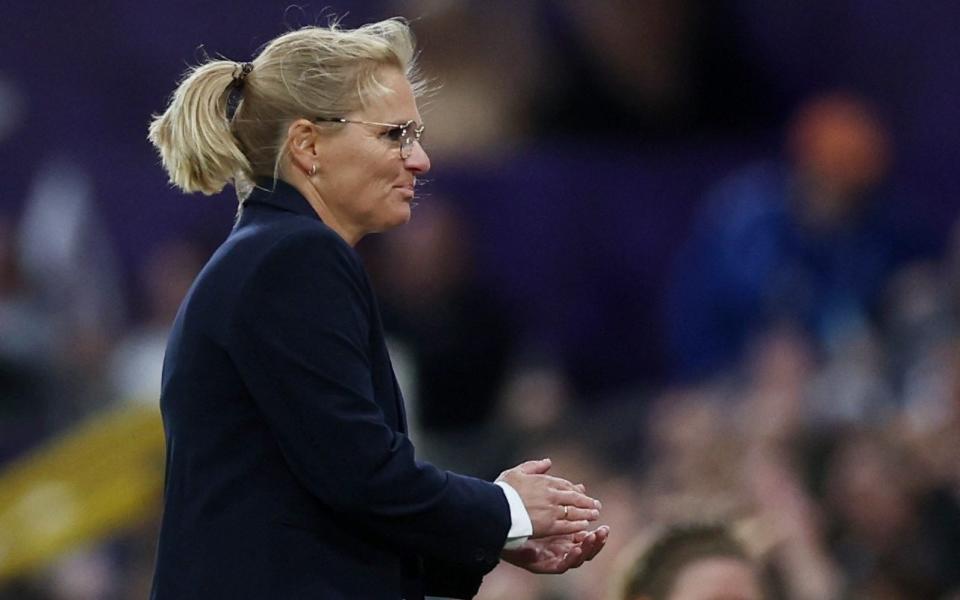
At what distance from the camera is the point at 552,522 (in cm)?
312

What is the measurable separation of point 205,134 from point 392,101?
29cm

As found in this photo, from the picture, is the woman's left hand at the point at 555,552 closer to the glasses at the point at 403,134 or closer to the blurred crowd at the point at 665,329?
the glasses at the point at 403,134

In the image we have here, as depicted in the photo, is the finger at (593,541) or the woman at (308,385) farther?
the finger at (593,541)

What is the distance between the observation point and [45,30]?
8.97 m

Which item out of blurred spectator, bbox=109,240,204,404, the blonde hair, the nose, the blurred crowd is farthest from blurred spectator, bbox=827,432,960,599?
blurred spectator, bbox=109,240,204,404

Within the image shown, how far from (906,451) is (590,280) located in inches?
96.7

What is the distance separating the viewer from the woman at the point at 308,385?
297 centimetres

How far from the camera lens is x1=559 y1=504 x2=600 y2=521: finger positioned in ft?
10.3

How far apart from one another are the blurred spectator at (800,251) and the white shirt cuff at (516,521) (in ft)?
12.4

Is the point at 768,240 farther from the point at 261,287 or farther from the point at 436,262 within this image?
the point at 261,287

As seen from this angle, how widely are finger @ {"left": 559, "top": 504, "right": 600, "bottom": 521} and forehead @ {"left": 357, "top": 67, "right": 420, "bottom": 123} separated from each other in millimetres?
637

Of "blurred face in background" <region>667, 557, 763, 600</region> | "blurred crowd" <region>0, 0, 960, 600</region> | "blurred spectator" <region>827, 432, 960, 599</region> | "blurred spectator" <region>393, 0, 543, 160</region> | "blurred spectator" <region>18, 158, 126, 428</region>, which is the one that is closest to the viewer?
"blurred face in background" <region>667, 557, 763, 600</region>

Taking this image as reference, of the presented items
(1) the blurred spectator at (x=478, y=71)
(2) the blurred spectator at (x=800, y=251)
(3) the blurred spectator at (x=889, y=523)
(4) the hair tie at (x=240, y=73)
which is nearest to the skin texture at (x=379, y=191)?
(4) the hair tie at (x=240, y=73)

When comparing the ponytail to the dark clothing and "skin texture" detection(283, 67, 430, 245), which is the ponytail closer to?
"skin texture" detection(283, 67, 430, 245)
